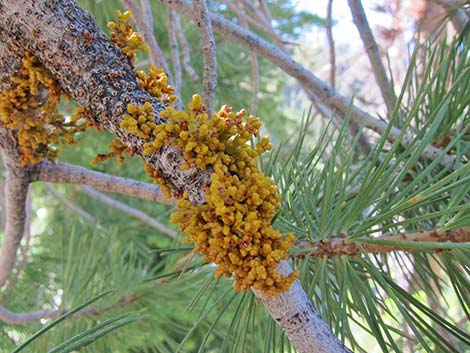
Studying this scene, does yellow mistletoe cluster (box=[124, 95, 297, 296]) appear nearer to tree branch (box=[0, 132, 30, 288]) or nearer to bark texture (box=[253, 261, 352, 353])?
bark texture (box=[253, 261, 352, 353])

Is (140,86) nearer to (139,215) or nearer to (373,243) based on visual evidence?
(373,243)

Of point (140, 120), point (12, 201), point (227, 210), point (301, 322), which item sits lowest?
point (301, 322)

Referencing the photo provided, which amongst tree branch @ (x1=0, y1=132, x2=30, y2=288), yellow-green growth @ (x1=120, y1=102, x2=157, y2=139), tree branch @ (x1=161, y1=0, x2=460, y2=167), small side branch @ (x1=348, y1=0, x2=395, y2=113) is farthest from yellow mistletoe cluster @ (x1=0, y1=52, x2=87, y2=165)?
small side branch @ (x1=348, y1=0, x2=395, y2=113)

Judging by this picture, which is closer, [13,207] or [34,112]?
[34,112]

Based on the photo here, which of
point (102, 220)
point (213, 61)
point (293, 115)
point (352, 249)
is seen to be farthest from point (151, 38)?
point (293, 115)

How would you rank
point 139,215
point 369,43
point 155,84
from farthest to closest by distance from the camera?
1. point 139,215
2. point 369,43
3. point 155,84

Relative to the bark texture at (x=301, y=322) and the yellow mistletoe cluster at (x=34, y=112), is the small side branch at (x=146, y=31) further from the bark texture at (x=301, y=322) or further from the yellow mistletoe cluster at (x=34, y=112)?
the bark texture at (x=301, y=322)

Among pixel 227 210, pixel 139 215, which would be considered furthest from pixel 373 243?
pixel 139 215


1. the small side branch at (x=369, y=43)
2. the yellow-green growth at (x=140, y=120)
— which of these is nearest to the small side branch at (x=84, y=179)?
the yellow-green growth at (x=140, y=120)
